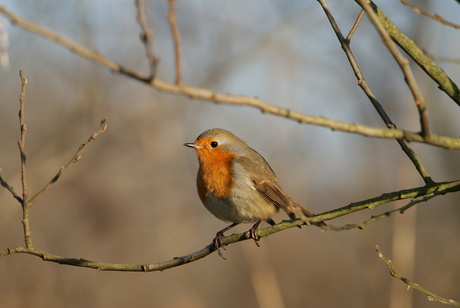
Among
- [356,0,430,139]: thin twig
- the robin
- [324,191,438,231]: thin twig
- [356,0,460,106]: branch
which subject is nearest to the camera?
[356,0,430,139]: thin twig

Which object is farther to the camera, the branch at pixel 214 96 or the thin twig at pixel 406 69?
the thin twig at pixel 406 69

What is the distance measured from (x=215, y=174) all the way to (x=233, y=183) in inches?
5.4

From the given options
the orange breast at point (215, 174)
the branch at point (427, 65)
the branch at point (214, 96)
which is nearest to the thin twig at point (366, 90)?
the branch at point (427, 65)

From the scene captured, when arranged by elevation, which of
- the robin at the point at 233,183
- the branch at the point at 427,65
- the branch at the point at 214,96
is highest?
the robin at the point at 233,183

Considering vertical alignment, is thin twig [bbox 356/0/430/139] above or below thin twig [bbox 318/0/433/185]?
below

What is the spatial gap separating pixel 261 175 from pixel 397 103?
2.74 m

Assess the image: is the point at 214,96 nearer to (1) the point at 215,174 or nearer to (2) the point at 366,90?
(2) the point at 366,90

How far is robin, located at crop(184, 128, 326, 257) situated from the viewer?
3.88m

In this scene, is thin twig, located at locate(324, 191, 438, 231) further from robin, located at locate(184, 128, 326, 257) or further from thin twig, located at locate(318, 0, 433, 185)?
robin, located at locate(184, 128, 326, 257)

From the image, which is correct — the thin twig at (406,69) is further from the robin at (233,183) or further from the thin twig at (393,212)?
the robin at (233,183)

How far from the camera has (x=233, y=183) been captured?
3945 millimetres

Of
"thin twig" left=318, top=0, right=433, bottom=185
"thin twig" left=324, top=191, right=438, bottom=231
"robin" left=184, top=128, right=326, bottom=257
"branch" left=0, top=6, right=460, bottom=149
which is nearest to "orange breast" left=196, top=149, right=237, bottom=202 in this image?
"robin" left=184, top=128, right=326, bottom=257

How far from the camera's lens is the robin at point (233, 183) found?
3875 mm

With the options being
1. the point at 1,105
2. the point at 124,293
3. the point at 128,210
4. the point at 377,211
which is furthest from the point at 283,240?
the point at 1,105
